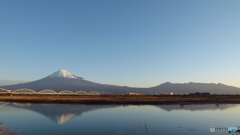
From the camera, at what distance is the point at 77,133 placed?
16.9 metres

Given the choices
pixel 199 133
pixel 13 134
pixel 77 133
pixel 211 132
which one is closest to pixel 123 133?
pixel 77 133

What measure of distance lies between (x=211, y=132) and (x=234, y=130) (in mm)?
2997

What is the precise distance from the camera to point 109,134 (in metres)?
16.6

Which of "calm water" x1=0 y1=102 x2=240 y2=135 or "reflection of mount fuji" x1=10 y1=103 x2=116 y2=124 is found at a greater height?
"reflection of mount fuji" x1=10 y1=103 x2=116 y2=124

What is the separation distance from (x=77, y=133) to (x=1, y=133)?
672 centimetres

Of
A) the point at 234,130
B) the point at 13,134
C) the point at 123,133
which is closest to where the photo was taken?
the point at 13,134

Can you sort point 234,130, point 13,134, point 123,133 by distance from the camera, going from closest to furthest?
point 13,134 < point 123,133 < point 234,130

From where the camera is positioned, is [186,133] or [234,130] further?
[234,130]

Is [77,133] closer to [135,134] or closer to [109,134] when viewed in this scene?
[109,134]

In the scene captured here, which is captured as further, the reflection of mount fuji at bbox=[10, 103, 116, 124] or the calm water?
the reflection of mount fuji at bbox=[10, 103, 116, 124]

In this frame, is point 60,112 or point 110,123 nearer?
point 110,123

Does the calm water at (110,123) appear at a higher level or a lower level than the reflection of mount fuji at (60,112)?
lower

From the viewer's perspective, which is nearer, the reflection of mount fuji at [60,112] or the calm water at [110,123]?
the calm water at [110,123]

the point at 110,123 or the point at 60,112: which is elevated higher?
the point at 60,112
